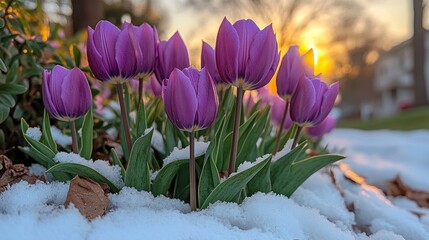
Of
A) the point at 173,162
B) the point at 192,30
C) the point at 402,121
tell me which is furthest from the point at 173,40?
the point at 192,30

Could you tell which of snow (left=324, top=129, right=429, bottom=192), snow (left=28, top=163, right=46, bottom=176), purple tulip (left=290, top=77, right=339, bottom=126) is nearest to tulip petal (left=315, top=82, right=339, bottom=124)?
purple tulip (left=290, top=77, right=339, bottom=126)

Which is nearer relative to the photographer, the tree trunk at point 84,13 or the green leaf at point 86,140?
the green leaf at point 86,140

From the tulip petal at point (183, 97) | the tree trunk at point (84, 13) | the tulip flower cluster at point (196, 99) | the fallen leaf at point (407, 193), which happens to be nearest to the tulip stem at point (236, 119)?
the tulip flower cluster at point (196, 99)

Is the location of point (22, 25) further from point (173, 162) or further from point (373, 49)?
point (373, 49)

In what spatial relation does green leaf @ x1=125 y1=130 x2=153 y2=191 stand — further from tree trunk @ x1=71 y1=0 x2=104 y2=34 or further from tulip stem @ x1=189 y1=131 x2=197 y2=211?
tree trunk @ x1=71 y1=0 x2=104 y2=34

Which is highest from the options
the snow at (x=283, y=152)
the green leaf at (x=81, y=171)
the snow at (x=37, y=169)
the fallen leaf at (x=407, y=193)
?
the snow at (x=283, y=152)

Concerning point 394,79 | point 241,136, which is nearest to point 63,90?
point 241,136

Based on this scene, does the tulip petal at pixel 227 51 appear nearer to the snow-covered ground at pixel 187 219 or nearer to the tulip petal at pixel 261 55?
the tulip petal at pixel 261 55

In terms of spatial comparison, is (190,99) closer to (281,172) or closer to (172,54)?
(172,54)
